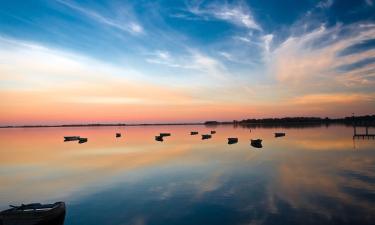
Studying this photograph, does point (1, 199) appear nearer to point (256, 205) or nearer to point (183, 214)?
point (183, 214)

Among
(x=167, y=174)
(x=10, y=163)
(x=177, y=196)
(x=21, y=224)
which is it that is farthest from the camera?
(x=10, y=163)

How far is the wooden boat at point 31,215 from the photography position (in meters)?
16.2

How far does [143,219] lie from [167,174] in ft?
55.4

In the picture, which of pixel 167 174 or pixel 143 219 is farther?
pixel 167 174

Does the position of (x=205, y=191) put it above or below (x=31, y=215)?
below

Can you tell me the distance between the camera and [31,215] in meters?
16.5

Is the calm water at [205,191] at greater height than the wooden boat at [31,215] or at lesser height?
lesser

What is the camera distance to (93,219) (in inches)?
789

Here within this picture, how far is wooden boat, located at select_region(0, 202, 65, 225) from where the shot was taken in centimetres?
1617

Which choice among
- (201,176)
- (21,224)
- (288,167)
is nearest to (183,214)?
(21,224)

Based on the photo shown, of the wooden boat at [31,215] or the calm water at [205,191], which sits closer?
the wooden boat at [31,215]

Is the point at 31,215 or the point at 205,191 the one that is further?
the point at 205,191

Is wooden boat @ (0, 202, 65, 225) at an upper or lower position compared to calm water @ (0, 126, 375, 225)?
upper

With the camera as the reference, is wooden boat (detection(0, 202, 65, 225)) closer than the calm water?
Yes
